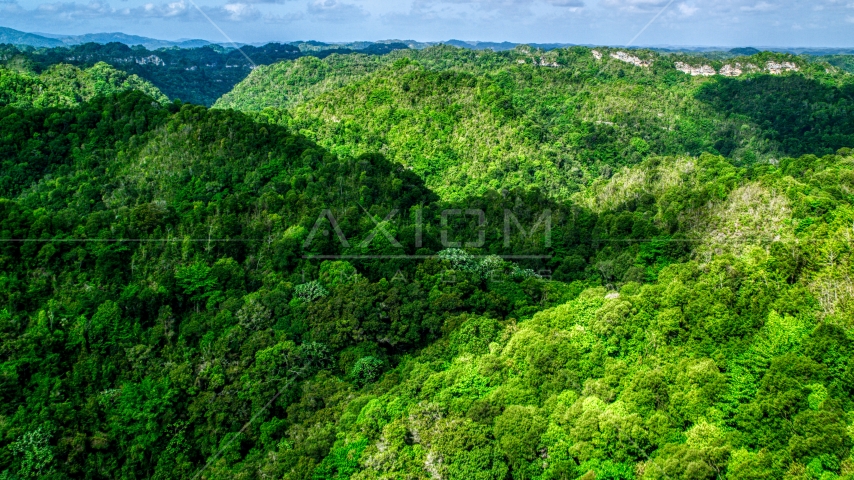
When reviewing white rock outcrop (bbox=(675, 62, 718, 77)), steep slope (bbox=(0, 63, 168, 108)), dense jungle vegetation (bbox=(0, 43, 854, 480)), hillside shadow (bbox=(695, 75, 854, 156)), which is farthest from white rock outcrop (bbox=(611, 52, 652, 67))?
steep slope (bbox=(0, 63, 168, 108))

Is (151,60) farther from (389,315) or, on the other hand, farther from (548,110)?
(389,315)

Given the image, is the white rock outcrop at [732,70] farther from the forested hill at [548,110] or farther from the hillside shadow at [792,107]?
the hillside shadow at [792,107]

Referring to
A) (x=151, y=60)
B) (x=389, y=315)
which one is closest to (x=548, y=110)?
(x=389, y=315)

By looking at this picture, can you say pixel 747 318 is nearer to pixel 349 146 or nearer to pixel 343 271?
pixel 343 271

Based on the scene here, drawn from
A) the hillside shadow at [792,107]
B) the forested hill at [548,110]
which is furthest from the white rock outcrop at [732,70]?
the hillside shadow at [792,107]

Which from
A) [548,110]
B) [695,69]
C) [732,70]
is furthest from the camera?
[695,69]

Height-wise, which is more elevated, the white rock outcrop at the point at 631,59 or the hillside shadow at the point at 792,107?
the white rock outcrop at the point at 631,59
